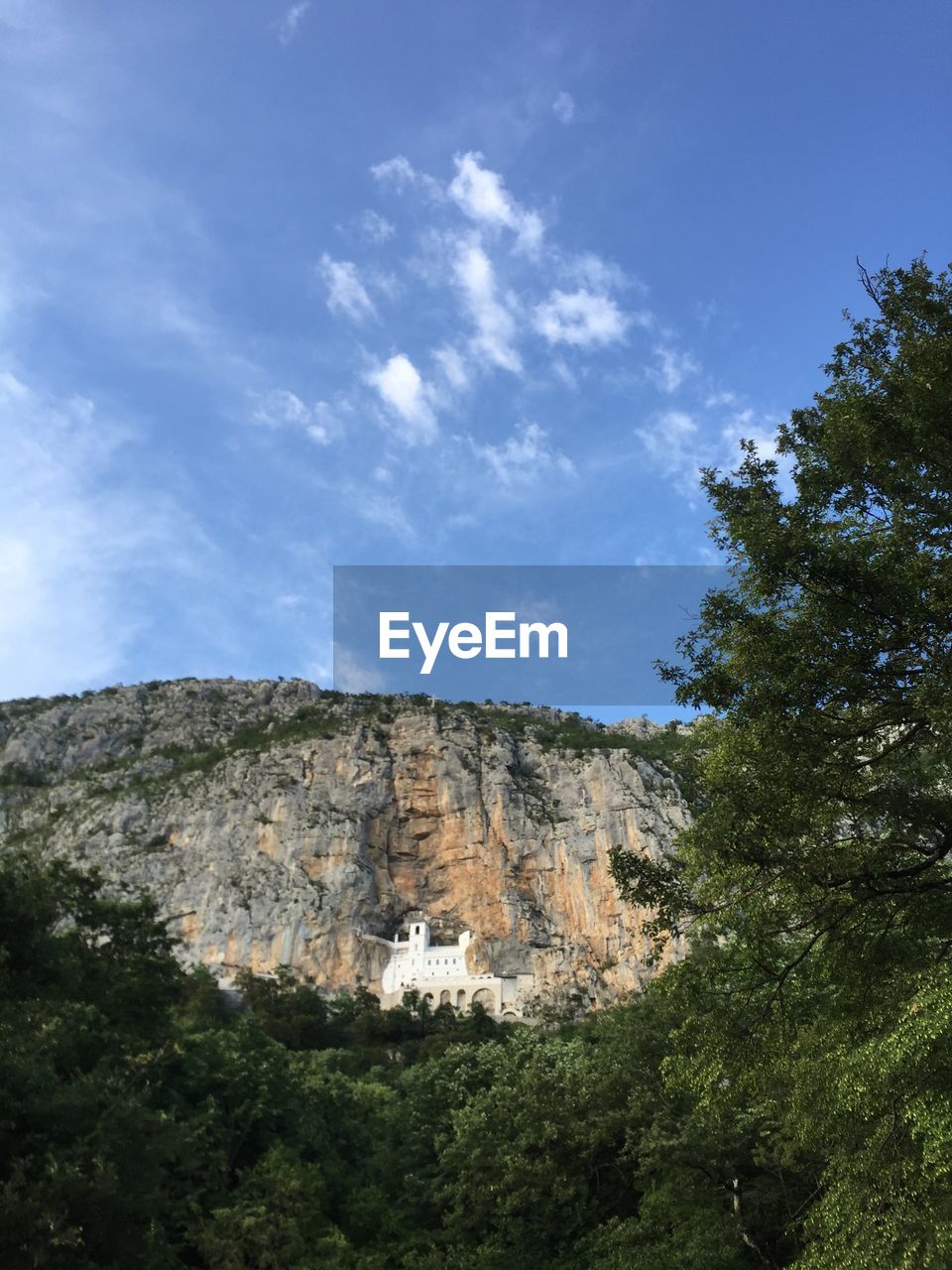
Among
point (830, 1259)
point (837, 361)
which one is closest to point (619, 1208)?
point (830, 1259)

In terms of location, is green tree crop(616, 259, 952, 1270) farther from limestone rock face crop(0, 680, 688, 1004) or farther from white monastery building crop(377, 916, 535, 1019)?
white monastery building crop(377, 916, 535, 1019)

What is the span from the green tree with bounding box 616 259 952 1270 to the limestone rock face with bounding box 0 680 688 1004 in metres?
62.5

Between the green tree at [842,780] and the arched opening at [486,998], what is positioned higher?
the green tree at [842,780]

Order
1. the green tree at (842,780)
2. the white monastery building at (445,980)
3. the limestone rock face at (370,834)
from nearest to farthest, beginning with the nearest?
the green tree at (842,780)
the white monastery building at (445,980)
the limestone rock face at (370,834)

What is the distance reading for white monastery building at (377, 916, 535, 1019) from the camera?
242 feet

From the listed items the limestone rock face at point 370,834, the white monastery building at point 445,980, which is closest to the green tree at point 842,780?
the limestone rock face at point 370,834

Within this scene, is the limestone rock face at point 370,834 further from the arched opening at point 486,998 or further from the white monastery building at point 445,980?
the arched opening at point 486,998

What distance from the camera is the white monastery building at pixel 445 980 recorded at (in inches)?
2899

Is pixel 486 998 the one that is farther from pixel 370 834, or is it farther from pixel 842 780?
pixel 842 780

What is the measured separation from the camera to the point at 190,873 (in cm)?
8069

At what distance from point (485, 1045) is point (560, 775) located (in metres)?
56.0

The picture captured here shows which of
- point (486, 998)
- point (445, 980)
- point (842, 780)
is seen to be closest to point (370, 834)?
point (445, 980)

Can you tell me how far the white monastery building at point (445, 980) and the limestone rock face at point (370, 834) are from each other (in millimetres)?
1083

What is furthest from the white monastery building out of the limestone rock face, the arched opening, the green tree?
the green tree
